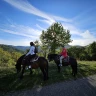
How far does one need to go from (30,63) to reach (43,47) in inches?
1364

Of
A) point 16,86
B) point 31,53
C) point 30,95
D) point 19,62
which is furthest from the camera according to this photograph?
point 19,62

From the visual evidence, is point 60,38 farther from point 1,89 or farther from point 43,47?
point 1,89

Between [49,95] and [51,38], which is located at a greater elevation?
[51,38]

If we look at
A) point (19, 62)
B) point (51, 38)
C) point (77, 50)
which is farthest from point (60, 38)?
point (77, 50)

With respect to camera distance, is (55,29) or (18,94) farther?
(55,29)

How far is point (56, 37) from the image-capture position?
4497 centimetres

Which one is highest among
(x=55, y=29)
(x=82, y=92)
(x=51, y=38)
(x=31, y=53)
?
(x=55, y=29)

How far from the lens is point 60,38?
149ft

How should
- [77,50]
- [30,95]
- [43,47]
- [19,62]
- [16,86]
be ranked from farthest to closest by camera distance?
[77,50], [43,47], [19,62], [16,86], [30,95]

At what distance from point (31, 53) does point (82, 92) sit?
615 centimetres

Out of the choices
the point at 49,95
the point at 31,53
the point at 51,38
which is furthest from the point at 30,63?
the point at 51,38

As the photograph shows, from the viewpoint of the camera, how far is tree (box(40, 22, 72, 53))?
45.0m

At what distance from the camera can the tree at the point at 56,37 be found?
148ft

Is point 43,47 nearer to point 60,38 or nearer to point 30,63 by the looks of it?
point 60,38
